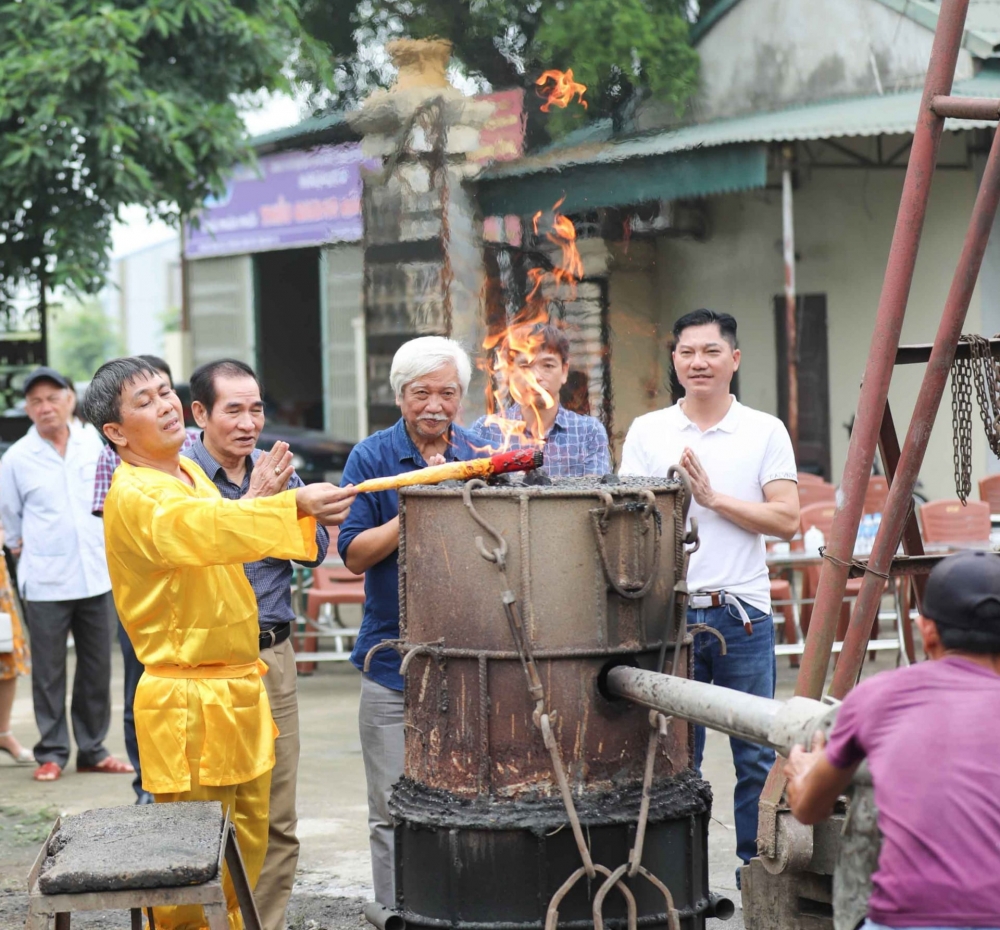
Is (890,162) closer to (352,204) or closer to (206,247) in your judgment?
(352,204)

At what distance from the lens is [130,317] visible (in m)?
67.8

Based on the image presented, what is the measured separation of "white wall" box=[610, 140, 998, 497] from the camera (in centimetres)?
1240

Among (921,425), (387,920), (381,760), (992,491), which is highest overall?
(921,425)

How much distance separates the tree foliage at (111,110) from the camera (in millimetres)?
11352

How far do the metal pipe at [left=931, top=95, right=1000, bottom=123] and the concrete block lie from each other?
2.67 m

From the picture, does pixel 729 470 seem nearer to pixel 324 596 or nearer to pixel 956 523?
pixel 956 523

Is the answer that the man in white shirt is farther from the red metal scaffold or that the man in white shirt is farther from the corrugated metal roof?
the red metal scaffold

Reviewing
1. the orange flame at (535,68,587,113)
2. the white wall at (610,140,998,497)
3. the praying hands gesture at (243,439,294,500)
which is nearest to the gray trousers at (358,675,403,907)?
the praying hands gesture at (243,439,294,500)

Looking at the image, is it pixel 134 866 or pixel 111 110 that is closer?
pixel 134 866

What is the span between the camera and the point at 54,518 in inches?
303

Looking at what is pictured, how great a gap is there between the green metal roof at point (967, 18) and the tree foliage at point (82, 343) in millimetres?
52718

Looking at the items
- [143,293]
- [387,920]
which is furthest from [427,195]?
[143,293]

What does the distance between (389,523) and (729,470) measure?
1275 millimetres

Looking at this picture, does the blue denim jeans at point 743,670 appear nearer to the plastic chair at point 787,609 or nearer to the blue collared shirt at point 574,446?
the blue collared shirt at point 574,446
